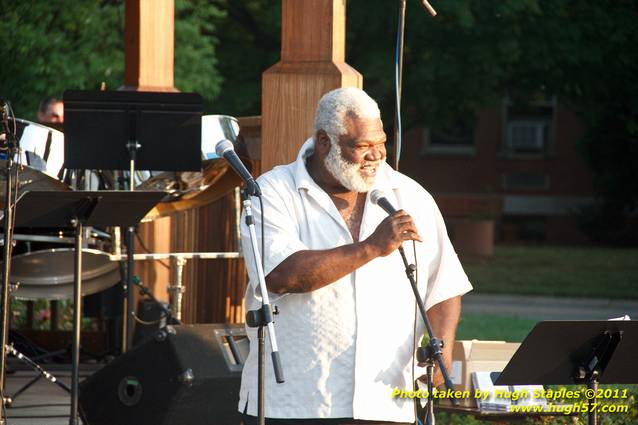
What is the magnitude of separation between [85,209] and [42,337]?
332 cm

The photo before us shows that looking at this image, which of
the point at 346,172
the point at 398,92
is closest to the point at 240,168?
the point at 346,172

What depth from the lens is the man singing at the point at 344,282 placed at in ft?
12.0

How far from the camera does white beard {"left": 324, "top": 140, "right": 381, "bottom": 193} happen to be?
147 inches

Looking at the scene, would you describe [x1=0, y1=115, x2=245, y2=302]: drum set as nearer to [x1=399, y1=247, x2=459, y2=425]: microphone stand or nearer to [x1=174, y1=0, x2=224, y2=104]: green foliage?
[x1=399, y1=247, x2=459, y2=425]: microphone stand

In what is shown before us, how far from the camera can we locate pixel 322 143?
383cm

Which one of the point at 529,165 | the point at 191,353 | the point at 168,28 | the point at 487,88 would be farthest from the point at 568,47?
the point at 529,165

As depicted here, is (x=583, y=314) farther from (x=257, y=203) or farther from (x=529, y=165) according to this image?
(x=529, y=165)

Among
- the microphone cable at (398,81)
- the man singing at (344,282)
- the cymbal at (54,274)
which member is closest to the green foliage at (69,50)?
the cymbal at (54,274)

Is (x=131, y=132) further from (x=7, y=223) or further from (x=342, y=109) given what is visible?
(x=342, y=109)

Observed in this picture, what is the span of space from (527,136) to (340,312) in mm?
22755

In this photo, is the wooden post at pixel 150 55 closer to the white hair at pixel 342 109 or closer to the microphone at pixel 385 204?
A: the white hair at pixel 342 109

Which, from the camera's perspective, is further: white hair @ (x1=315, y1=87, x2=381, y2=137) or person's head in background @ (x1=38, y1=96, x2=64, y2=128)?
person's head in background @ (x1=38, y1=96, x2=64, y2=128)

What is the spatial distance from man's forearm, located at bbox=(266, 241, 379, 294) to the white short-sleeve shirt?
0.18 feet

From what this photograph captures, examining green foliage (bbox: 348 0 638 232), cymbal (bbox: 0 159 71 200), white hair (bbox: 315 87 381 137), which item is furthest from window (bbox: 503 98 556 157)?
white hair (bbox: 315 87 381 137)
